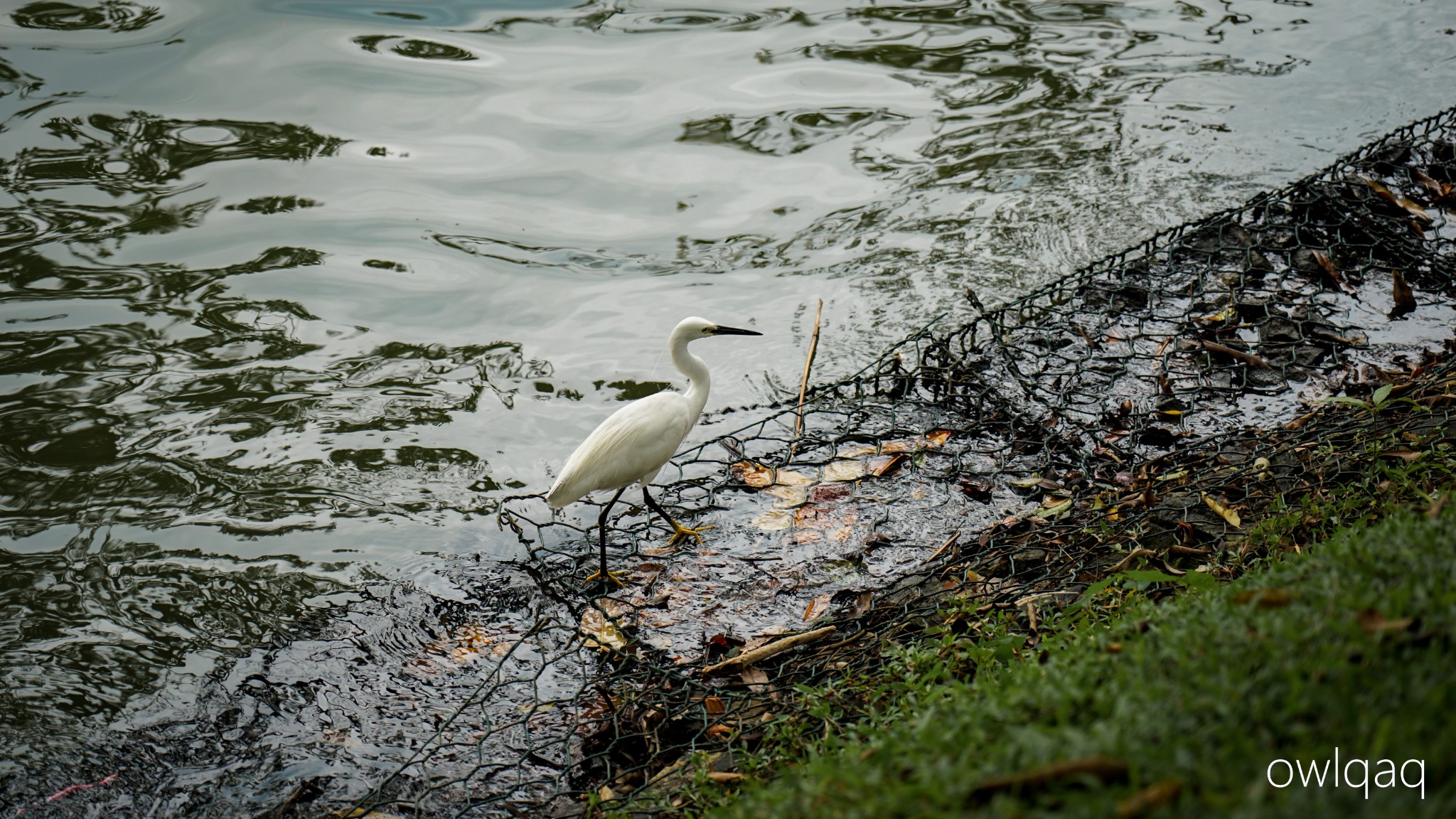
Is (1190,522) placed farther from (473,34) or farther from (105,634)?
(473,34)

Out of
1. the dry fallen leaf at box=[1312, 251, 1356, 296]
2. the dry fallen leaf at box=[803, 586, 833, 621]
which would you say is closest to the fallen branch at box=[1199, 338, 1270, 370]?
the dry fallen leaf at box=[1312, 251, 1356, 296]

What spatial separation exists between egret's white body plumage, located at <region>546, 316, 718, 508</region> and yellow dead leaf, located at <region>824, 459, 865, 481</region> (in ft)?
2.35

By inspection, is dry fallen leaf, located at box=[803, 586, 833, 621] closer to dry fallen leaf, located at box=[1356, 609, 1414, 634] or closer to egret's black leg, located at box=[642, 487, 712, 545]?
egret's black leg, located at box=[642, 487, 712, 545]

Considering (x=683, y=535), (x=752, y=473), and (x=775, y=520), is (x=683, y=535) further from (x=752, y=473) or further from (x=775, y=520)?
(x=752, y=473)

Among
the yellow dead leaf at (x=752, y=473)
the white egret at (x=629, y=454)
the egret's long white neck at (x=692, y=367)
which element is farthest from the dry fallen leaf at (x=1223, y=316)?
the white egret at (x=629, y=454)

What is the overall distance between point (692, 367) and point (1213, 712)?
3.24 metres

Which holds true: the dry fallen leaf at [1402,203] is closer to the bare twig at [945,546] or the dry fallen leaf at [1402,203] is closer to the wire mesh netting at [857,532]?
the wire mesh netting at [857,532]

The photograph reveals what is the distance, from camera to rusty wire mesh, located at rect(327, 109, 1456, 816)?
3.26 m

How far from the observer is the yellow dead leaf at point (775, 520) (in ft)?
14.4

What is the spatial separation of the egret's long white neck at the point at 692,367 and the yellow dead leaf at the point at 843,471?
0.69 metres

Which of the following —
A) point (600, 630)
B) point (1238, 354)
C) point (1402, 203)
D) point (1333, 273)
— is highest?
point (1402, 203)

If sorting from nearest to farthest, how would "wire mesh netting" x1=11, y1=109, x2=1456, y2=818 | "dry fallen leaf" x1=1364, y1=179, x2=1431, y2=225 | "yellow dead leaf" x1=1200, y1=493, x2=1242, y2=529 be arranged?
"wire mesh netting" x1=11, y1=109, x2=1456, y2=818, "yellow dead leaf" x1=1200, y1=493, x2=1242, y2=529, "dry fallen leaf" x1=1364, y1=179, x2=1431, y2=225

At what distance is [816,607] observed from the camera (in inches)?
153

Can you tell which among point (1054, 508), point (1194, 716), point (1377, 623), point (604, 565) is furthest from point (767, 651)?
point (1377, 623)
